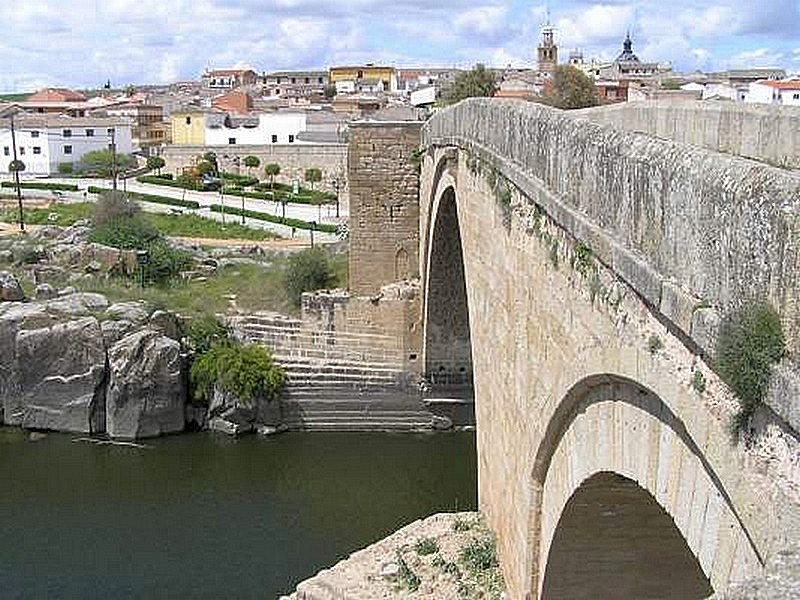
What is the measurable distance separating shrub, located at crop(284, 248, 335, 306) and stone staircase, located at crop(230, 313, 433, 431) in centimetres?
152

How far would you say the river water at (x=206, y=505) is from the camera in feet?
38.7

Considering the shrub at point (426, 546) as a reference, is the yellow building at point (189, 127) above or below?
above

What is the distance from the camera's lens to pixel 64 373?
1688cm

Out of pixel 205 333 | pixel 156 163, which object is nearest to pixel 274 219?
pixel 205 333

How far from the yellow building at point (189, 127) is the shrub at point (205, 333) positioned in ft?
76.4

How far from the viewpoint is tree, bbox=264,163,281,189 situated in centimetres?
3384

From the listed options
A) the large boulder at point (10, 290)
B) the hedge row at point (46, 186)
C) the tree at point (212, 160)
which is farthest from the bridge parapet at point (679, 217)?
the hedge row at point (46, 186)

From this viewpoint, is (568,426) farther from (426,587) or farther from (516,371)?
(426,587)

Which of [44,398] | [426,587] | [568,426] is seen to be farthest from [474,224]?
[44,398]

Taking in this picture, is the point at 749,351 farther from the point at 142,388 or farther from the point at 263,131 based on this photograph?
the point at 263,131

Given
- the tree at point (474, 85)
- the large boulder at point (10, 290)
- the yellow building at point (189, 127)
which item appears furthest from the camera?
the yellow building at point (189, 127)

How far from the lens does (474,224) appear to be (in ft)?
29.5

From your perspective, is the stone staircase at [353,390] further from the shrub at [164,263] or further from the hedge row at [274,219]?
the hedge row at [274,219]

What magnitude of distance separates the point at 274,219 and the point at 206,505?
15.0m
